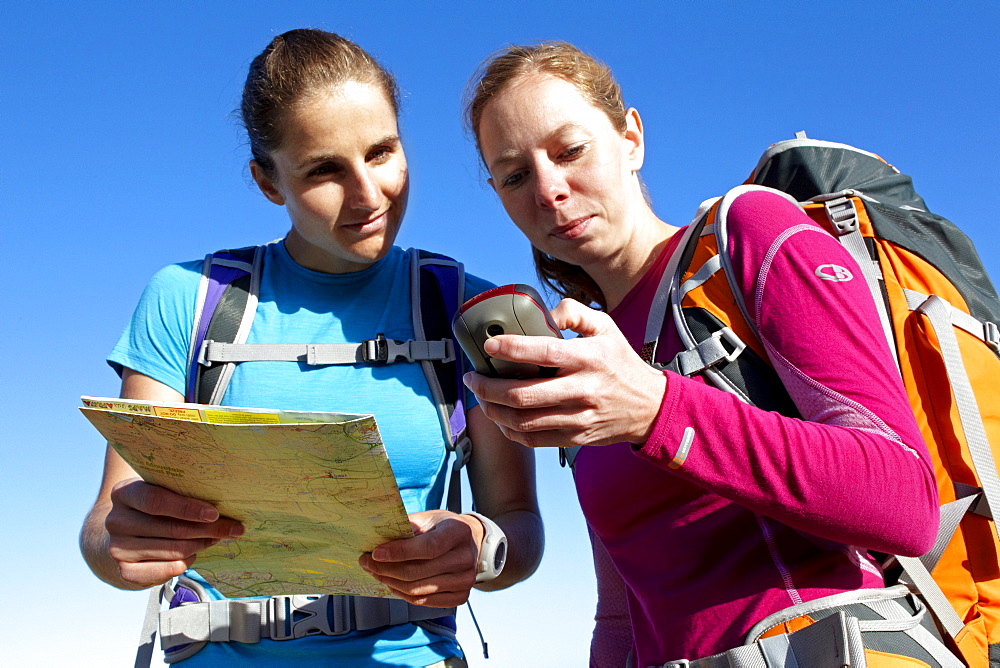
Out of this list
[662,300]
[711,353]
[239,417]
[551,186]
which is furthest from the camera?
[551,186]

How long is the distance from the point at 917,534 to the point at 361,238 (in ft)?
7.13

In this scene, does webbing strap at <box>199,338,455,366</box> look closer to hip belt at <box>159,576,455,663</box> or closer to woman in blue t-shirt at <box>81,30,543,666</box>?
woman in blue t-shirt at <box>81,30,543,666</box>

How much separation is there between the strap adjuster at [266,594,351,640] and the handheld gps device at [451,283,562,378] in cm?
137

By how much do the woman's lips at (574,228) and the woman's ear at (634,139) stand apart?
15.1 inches

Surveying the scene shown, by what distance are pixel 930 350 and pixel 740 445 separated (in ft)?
2.48

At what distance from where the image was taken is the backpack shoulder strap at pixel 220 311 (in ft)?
10.1

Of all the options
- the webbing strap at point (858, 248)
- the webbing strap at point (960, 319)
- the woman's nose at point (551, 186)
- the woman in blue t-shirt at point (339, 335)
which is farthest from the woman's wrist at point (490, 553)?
the webbing strap at point (960, 319)

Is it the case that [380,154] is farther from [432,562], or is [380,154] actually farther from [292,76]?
[432,562]

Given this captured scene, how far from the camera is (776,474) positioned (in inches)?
72.3

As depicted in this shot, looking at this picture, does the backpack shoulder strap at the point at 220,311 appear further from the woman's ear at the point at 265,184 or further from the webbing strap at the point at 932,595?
the webbing strap at the point at 932,595

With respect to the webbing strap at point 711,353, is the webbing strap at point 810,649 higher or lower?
lower

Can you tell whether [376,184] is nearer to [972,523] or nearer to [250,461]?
[250,461]

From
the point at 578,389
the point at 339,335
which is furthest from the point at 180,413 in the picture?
the point at 339,335

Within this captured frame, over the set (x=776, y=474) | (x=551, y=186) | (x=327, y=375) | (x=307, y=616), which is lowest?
(x=307, y=616)
